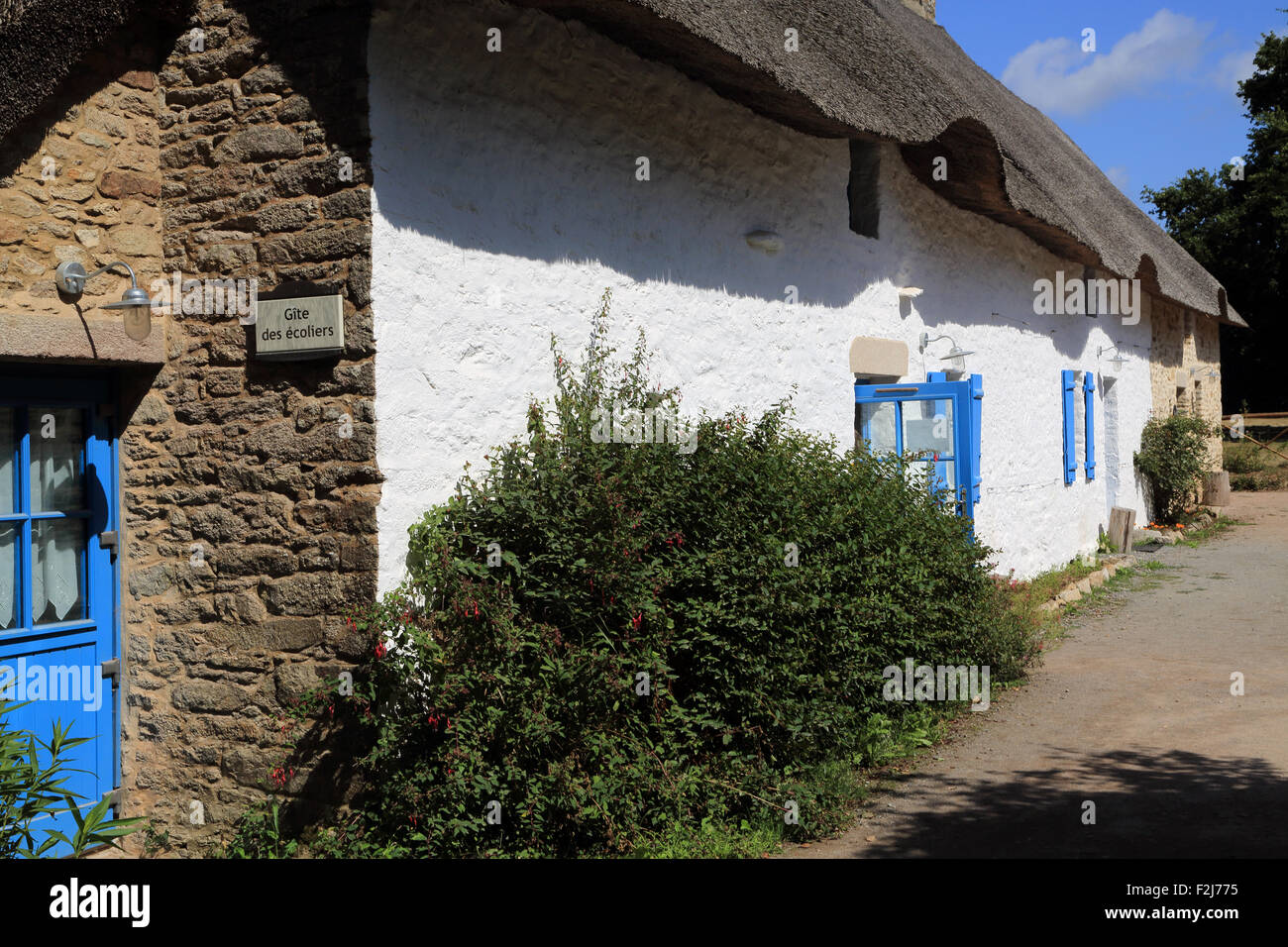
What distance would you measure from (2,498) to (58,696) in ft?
2.78

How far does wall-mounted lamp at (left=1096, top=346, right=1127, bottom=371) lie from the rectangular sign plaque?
1066cm

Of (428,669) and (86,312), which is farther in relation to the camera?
(86,312)

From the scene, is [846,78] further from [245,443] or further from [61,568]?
[61,568]

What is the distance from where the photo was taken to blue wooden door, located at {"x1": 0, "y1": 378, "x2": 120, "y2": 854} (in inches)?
180

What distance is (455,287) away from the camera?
4.83 metres

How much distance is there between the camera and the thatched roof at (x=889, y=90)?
5340mm

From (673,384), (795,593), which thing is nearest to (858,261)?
(673,384)

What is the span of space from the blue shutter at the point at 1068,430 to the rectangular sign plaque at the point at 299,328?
9.07 metres

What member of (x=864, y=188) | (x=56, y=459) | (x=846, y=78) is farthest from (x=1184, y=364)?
→ (x=56, y=459)

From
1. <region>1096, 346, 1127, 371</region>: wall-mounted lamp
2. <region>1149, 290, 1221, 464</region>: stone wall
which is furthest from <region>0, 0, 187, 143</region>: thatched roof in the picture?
<region>1149, 290, 1221, 464</region>: stone wall

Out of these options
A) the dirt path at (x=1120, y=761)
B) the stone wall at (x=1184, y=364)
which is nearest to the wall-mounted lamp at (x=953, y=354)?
the dirt path at (x=1120, y=761)

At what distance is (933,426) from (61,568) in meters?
5.46
